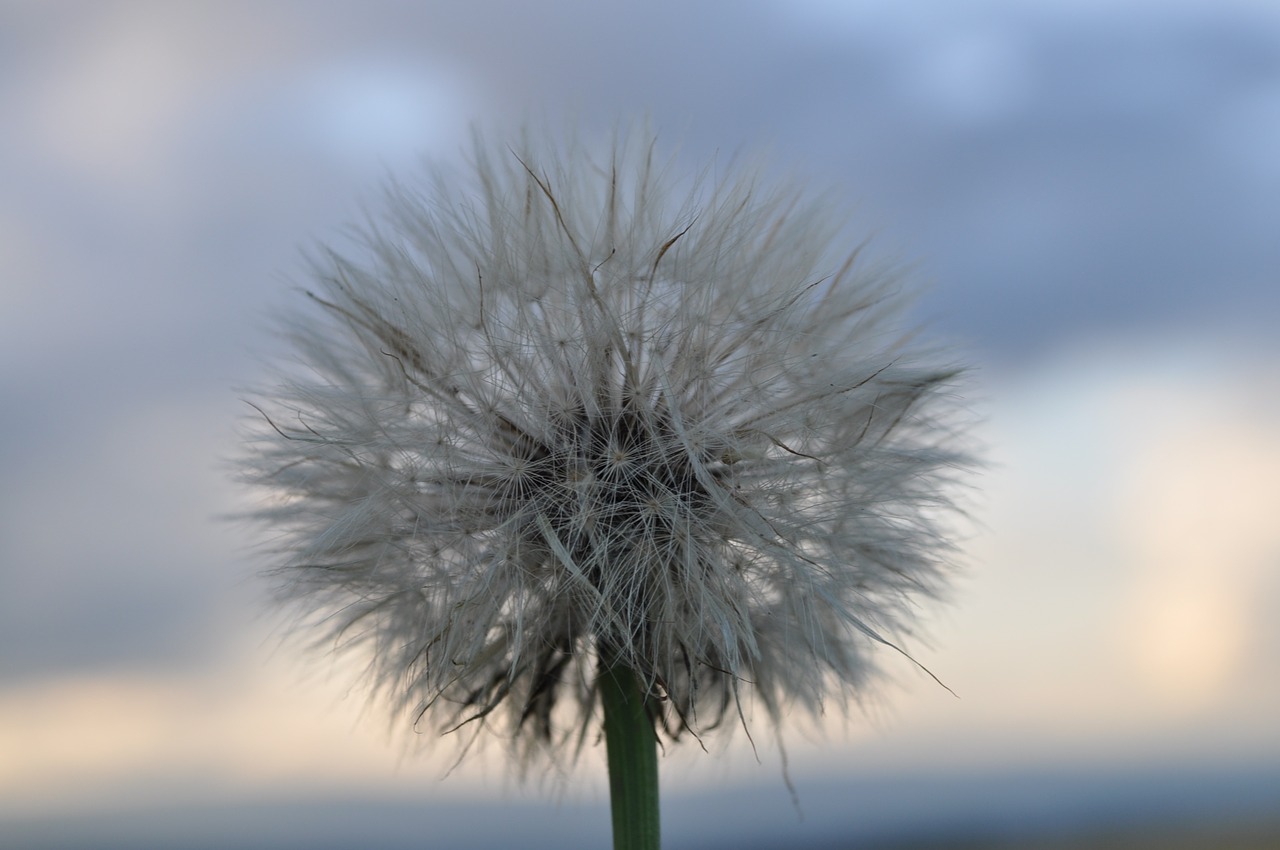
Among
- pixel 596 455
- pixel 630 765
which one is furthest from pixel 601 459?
pixel 630 765

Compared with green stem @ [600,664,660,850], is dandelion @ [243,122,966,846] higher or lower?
higher

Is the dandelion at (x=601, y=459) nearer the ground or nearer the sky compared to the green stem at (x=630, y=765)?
nearer the sky

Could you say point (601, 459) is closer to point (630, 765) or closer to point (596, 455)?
point (596, 455)

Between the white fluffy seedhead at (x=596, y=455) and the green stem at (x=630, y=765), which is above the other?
the white fluffy seedhead at (x=596, y=455)

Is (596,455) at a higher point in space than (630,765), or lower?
higher
